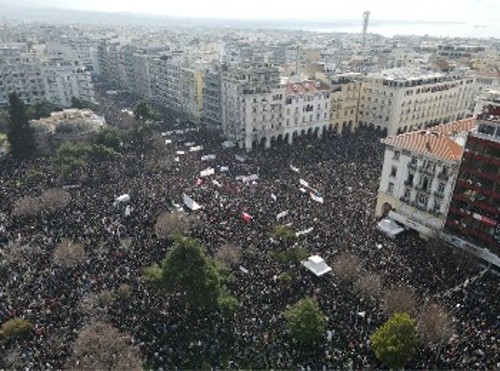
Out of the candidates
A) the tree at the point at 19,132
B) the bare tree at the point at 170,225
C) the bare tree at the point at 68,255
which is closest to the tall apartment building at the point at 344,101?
the bare tree at the point at 170,225

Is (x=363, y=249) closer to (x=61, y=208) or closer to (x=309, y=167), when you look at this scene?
(x=309, y=167)

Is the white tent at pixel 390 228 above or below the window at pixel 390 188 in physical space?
below

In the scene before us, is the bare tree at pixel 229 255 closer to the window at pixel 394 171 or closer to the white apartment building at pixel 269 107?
the window at pixel 394 171

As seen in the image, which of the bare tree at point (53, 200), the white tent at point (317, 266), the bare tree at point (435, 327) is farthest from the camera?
the bare tree at point (53, 200)

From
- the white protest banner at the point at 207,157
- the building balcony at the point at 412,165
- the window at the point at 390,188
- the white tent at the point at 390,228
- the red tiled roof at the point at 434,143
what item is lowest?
the white protest banner at the point at 207,157

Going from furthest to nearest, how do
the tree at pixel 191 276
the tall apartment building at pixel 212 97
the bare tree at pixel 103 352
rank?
the tall apartment building at pixel 212 97 < the tree at pixel 191 276 < the bare tree at pixel 103 352

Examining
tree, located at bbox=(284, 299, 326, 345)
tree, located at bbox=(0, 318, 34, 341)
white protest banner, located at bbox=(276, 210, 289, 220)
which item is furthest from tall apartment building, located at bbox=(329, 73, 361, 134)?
tree, located at bbox=(0, 318, 34, 341)
